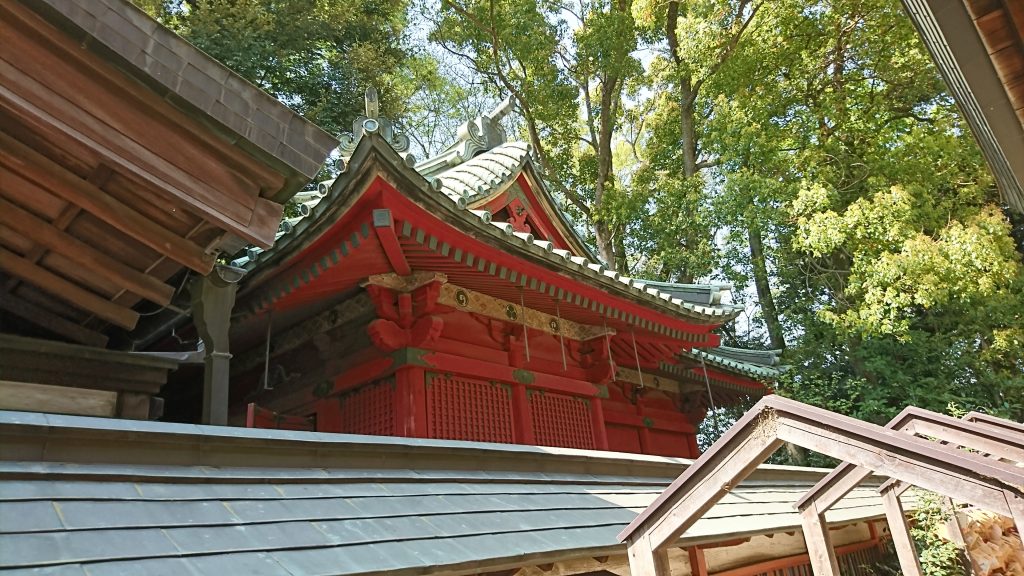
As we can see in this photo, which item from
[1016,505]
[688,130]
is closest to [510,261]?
[1016,505]

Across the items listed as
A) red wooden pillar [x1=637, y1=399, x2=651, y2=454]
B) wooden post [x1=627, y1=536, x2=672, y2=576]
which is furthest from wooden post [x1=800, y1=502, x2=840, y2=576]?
red wooden pillar [x1=637, y1=399, x2=651, y2=454]

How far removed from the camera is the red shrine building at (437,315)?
5699mm

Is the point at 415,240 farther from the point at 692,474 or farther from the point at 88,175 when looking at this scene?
the point at 692,474

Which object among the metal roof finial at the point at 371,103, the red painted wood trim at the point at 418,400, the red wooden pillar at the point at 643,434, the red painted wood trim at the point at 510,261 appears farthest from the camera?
the red wooden pillar at the point at 643,434

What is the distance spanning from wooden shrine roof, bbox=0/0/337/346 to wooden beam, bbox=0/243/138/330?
0.01 m

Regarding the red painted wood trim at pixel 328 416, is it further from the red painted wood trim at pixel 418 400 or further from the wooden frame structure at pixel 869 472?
the wooden frame structure at pixel 869 472

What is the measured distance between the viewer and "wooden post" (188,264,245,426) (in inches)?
190

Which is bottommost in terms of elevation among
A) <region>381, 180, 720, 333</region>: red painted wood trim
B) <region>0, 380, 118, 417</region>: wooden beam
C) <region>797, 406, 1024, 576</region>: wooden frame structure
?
<region>797, 406, 1024, 576</region>: wooden frame structure

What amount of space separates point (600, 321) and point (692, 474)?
18.9ft

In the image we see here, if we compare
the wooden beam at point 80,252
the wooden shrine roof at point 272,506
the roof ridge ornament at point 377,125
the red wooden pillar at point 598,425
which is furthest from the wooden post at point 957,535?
the wooden beam at point 80,252

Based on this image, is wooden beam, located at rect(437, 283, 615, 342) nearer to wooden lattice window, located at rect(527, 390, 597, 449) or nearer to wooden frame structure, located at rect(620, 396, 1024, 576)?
wooden lattice window, located at rect(527, 390, 597, 449)

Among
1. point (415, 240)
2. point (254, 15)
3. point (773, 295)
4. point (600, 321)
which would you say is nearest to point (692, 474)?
point (415, 240)

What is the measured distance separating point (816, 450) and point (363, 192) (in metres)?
3.73

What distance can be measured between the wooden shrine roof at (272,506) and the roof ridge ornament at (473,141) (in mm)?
6993
